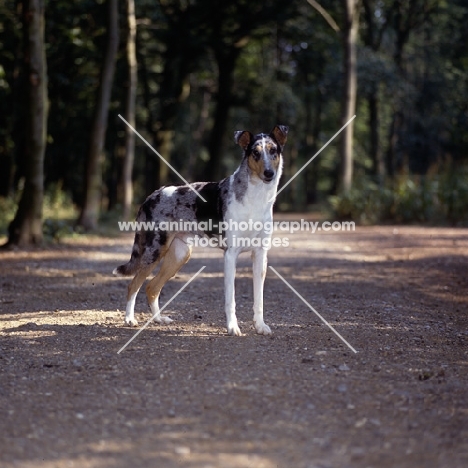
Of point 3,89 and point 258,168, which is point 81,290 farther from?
point 3,89

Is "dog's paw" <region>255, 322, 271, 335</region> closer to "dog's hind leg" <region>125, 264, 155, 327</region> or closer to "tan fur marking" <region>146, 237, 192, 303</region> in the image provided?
"tan fur marking" <region>146, 237, 192, 303</region>

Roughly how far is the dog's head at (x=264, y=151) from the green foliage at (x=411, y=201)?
55.4 ft

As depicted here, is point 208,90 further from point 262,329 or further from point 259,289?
point 262,329

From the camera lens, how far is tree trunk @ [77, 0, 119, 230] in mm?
21750

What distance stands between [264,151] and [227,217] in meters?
0.81

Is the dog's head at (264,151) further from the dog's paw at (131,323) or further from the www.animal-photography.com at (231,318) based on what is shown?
the dog's paw at (131,323)

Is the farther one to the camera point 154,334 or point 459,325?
point 459,325

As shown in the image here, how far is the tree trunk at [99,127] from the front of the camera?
71.4 feet

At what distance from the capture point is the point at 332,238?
21.7m

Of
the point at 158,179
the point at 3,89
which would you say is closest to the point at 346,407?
the point at 3,89

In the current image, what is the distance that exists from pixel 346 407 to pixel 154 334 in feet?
10.0

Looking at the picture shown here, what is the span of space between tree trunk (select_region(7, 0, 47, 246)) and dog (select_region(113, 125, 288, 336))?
351 inches

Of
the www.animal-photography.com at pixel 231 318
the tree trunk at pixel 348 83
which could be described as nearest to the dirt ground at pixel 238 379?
the www.animal-photography.com at pixel 231 318

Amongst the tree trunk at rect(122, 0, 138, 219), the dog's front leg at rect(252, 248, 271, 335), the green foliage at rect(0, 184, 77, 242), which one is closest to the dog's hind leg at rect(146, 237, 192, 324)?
the dog's front leg at rect(252, 248, 271, 335)
